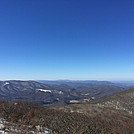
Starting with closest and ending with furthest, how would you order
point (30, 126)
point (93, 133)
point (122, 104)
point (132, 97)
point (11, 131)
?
point (11, 131) → point (30, 126) → point (93, 133) → point (122, 104) → point (132, 97)

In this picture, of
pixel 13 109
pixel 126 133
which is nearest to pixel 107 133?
pixel 126 133

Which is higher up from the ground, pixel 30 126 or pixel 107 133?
pixel 30 126

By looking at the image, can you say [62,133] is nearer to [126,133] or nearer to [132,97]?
[126,133]

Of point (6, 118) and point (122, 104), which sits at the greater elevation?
point (6, 118)

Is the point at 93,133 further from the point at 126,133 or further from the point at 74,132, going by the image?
the point at 126,133

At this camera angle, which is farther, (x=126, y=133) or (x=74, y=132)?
(x=126, y=133)

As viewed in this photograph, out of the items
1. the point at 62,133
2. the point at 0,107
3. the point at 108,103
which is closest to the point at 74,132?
the point at 62,133

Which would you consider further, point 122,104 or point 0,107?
point 122,104

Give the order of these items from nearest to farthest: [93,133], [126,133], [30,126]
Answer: [30,126], [93,133], [126,133]

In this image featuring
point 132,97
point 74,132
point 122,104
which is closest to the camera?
point 74,132
